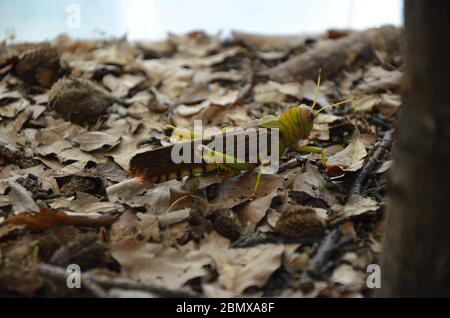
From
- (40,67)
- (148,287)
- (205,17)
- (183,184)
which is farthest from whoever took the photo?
(205,17)

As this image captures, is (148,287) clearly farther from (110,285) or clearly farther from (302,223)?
(302,223)

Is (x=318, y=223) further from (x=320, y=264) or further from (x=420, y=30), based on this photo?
(x=420, y=30)

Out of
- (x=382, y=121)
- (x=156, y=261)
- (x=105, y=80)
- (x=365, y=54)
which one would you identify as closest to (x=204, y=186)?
(x=156, y=261)

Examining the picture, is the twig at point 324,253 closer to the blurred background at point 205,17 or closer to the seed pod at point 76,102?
the seed pod at point 76,102

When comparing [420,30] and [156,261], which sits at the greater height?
[420,30]

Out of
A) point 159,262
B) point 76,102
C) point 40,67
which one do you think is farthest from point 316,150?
point 40,67

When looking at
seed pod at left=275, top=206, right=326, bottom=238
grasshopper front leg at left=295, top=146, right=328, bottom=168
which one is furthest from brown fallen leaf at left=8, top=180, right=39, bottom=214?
grasshopper front leg at left=295, top=146, right=328, bottom=168
